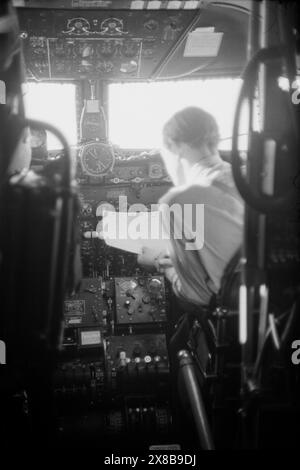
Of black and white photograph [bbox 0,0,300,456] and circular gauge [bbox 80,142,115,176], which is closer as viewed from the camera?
black and white photograph [bbox 0,0,300,456]

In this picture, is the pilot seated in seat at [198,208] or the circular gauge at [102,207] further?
the circular gauge at [102,207]

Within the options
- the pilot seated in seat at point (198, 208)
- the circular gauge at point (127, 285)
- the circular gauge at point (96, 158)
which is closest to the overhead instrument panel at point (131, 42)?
the circular gauge at point (96, 158)

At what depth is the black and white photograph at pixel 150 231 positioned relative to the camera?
1.23 metres

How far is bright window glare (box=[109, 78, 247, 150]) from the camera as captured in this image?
3139mm

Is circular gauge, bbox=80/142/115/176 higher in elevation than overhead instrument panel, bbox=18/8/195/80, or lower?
lower

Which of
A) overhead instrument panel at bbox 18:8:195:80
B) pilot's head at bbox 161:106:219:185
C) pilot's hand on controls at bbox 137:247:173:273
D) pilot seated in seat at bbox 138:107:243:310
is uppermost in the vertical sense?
overhead instrument panel at bbox 18:8:195:80

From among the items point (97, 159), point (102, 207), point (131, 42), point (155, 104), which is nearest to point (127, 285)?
point (102, 207)

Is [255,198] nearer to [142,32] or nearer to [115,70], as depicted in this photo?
[142,32]

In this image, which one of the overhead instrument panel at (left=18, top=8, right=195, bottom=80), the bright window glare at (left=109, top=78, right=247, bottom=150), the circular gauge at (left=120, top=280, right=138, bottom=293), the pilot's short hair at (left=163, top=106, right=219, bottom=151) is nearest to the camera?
the pilot's short hair at (left=163, top=106, right=219, bottom=151)

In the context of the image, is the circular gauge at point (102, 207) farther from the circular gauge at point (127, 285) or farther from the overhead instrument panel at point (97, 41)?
the overhead instrument panel at point (97, 41)

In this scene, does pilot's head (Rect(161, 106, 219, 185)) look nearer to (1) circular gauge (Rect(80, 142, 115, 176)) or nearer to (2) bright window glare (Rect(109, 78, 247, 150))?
(1) circular gauge (Rect(80, 142, 115, 176))

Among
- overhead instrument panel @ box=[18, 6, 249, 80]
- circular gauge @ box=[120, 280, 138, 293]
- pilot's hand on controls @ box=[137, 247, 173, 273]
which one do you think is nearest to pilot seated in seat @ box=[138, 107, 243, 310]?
pilot's hand on controls @ box=[137, 247, 173, 273]

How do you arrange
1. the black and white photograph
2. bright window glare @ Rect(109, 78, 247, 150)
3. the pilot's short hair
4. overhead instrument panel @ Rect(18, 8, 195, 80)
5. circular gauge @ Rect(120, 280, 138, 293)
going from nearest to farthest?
the black and white photograph, the pilot's short hair, overhead instrument panel @ Rect(18, 8, 195, 80), circular gauge @ Rect(120, 280, 138, 293), bright window glare @ Rect(109, 78, 247, 150)
